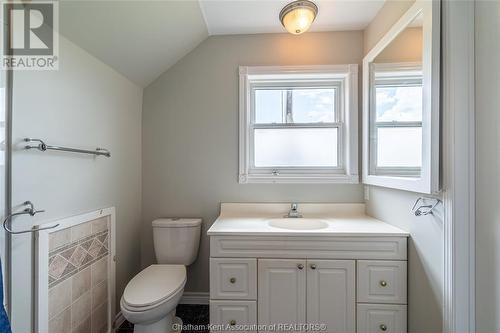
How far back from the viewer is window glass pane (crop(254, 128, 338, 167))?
2.02 m

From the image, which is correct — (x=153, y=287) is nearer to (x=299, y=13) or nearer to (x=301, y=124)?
(x=301, y=124)

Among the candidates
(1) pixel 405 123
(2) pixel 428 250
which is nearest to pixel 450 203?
(2) pixel 428 250

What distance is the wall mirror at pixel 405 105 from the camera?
1.10 meters

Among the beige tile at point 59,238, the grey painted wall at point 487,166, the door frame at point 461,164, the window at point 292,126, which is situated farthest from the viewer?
the window at point 292,126

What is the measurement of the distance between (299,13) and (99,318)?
236 cm

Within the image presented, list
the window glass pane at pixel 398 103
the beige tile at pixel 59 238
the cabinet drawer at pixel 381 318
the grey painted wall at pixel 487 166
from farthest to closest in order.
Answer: the cabinet drawer at pixel 381 318
the window glass pane at pixel 398 103
the beige tile at pixel 59 238
the grey painted wall at pixel 487 166

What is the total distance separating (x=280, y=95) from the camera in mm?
2051

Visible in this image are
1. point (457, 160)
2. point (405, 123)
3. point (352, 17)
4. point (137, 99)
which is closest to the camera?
point (457, 160)

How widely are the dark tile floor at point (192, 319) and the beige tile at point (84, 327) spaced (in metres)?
0.35

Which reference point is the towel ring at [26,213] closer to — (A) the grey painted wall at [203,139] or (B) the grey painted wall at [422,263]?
(A) the grey painted wall at [203,139]

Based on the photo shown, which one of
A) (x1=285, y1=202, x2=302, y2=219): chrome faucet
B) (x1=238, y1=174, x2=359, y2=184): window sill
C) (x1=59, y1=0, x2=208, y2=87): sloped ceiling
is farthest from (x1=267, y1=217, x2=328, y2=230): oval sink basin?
(x1=59, y1=0, x2=208, y2=87): sloped ceiling

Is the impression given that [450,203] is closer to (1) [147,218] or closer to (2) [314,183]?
(2) [314,183]

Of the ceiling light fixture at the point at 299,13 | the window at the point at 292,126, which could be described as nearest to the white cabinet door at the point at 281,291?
the window at the point at 292,126

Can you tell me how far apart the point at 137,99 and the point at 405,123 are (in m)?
1.95
